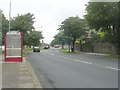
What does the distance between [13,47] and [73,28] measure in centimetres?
5126

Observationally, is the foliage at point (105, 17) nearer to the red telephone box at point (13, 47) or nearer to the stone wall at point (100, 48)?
the stone wall at point (100, 48)

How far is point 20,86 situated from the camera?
1262cm

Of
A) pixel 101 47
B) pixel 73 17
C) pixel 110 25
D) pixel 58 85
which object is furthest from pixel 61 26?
pixel 58 85

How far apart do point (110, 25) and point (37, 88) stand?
3553 cm

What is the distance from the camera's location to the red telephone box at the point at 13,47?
29.2m

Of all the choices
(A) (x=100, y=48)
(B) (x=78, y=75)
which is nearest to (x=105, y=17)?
(A) (x=100, y=48)

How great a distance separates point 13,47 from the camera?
29.4 metres

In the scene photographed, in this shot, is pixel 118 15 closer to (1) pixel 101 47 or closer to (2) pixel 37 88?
(1) pixel 101 47

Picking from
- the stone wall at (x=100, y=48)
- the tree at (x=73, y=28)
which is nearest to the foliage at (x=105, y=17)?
the stone wall at (x=100, y=48)

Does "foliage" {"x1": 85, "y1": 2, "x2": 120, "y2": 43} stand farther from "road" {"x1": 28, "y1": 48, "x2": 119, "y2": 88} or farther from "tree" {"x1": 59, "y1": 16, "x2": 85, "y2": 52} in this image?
"tree" {"x1": 59, "y1": 16, "x2": 85, "y2": 52}

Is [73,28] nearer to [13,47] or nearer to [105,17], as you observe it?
[105,17]

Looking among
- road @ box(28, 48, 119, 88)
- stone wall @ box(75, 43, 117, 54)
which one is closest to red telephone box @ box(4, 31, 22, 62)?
road @ box(28, 48, 119, 88)

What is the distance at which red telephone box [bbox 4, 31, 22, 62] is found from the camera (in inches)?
1148

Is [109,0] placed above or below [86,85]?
above
